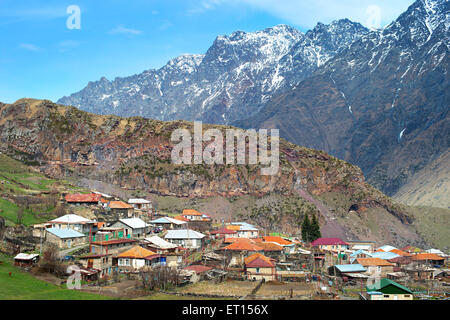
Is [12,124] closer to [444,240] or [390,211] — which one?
[390,211]

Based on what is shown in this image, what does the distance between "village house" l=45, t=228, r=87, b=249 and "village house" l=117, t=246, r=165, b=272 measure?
867 centimetres

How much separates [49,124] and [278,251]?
12530 centimetres

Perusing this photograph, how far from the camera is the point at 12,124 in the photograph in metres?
168

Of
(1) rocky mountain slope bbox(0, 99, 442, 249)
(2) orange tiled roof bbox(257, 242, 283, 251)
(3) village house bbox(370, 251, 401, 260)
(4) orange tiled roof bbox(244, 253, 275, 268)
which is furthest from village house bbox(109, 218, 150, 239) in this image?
(1) rocky mountain slope bbox(0, 99, 442, 249)

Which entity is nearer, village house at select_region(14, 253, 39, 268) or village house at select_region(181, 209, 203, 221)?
A: village house at select_region(14, 253, 39, 268)

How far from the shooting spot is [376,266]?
68.4 m

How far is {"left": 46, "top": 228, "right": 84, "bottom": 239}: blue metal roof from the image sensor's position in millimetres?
60750

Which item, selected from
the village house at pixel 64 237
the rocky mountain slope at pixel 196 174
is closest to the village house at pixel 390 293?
the village house at pixel 64 237

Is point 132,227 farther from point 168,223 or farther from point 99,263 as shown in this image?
point 99,263

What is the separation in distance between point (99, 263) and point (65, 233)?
11.3 metres

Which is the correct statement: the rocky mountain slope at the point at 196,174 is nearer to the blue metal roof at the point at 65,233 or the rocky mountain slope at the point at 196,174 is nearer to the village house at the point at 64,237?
the blue metal roof at the point at 65,233

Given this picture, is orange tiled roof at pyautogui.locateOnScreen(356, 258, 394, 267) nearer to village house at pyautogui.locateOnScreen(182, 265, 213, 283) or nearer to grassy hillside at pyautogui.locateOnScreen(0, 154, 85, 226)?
village house at pyautogui.locateOnScreen(182, 265, 213, 283)
